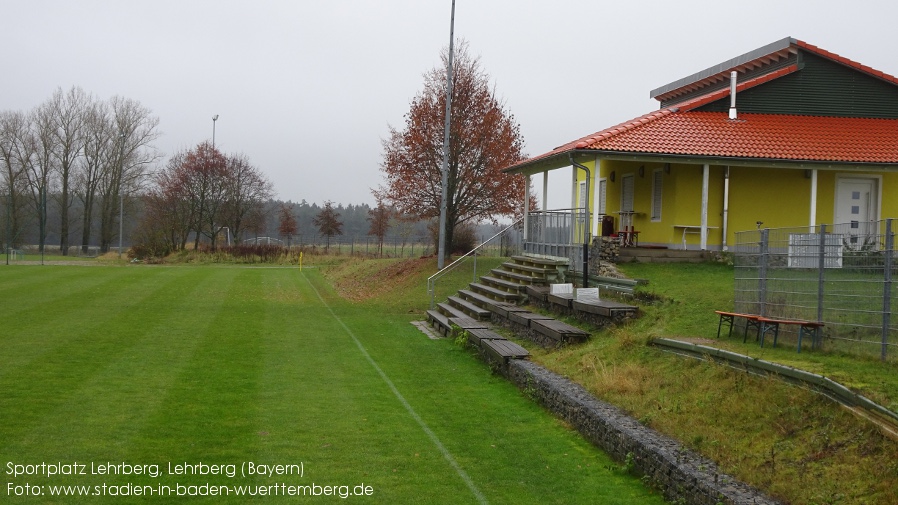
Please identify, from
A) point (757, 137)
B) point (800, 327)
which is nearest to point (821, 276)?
point (800, 327)

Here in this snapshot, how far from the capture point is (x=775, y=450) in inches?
265

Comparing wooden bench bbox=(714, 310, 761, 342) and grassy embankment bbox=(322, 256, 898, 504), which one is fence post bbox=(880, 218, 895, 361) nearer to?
grassy embankment bbox=(322, 256, 898, 504)

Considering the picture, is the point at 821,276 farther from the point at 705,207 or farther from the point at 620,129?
the point at 620,129

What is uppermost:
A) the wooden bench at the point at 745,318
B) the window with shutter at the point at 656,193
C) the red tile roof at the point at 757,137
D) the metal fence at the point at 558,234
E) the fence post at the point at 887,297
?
the red tile roof at the point at 757,137

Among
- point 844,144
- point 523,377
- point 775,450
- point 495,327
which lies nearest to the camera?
point 775,450

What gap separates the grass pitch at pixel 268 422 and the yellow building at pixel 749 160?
722 cm

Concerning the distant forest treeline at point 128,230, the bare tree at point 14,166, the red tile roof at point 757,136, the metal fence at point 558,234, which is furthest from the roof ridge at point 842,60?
the bare tree at point 14,166

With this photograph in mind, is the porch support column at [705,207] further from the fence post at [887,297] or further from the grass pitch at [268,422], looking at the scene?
the fence post at [887,297]

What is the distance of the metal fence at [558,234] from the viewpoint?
1883 centimetres

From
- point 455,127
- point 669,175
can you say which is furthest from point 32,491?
point 455,127

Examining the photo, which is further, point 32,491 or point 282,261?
point 282,261

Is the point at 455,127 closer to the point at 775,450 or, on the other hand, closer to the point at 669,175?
the point at 669,175

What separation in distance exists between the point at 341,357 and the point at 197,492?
7.48m

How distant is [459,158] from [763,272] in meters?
23.0
